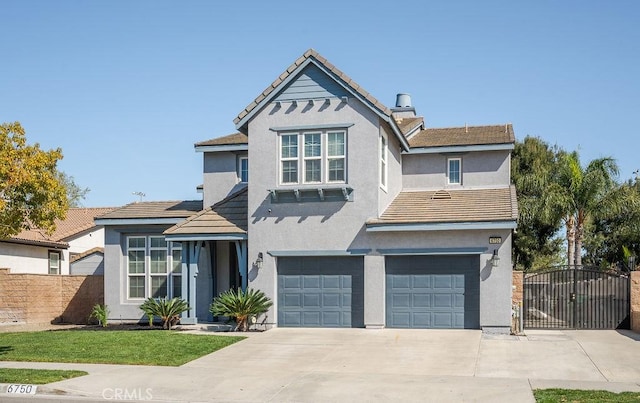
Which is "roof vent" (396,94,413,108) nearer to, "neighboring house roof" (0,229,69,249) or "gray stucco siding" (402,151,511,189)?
"gray stucco siding" (402,151,511,189)

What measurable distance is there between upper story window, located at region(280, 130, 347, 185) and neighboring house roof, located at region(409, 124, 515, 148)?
458cm

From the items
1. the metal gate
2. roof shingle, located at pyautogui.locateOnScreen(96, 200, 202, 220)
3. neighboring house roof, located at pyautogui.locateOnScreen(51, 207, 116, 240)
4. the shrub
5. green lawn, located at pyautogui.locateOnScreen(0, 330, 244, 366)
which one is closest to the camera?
green lawn, located at pyautogui.locateOnScreen(0, 330, 244, 366)

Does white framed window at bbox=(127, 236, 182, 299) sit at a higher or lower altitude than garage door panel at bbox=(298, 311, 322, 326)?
higher

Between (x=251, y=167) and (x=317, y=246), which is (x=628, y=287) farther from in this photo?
(x=251, y=167)

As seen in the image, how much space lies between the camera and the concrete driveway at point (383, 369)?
13672 mm

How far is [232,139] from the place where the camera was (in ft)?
89.8

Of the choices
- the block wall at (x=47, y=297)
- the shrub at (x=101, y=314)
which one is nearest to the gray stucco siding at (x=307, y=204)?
the shrub at (x=101, y=314)

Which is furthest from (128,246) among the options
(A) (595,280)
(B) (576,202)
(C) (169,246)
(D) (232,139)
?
(B) (576,202)

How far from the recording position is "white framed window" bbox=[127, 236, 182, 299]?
25891mm

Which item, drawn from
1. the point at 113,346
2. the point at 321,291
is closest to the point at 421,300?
the point at 321,291

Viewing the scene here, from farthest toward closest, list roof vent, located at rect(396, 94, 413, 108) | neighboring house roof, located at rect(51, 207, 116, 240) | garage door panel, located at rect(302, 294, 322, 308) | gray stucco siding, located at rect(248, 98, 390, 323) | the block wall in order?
neighboring house roof, located at rect(51, 207, 116, 240)
roof vent, located at rect(396, 94, 413, 108)
the block wall
garage door panel, located at rect(302, 294, 322, 308)
gray stucco siding, located at rect(248, 98, 390, 323)

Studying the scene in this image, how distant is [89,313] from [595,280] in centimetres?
1751

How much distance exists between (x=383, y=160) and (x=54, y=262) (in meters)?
19.7

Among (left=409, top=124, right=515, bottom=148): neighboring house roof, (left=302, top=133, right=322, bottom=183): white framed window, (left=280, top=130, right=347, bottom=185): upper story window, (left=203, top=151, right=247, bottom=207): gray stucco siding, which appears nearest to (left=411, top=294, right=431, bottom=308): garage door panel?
(left=280, top=130, right=347, bottom=185): upper story window
